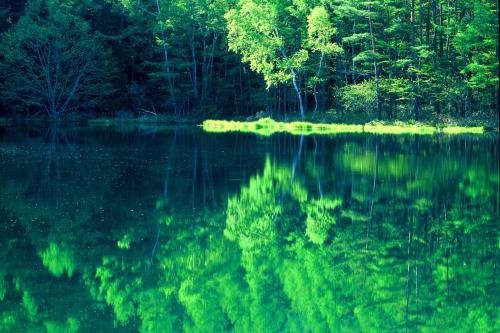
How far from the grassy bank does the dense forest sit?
5.90ft

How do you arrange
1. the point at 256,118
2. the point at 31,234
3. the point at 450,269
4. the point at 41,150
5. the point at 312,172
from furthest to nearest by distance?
1. the point at 256,118
2. the point at 41,150
3. the point at 312,172
4. the point at 31,234
5. the point at 450,269

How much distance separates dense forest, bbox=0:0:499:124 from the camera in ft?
145

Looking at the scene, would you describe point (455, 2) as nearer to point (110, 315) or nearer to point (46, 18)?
point (46, 18)

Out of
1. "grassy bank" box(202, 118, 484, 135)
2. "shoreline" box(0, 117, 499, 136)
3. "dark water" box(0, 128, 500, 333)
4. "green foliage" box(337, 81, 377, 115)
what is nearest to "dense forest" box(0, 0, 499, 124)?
"green foliage" box(337, 81, 377, 115)

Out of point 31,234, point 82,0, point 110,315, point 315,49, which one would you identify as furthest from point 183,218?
point 82,0

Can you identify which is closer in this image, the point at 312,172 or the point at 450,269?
the point at 450,269

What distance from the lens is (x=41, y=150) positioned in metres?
29.6

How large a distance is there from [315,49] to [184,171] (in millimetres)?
26656

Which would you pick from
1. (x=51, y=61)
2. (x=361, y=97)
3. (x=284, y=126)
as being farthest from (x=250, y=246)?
(x=51, y=61)

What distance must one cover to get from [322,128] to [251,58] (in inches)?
319

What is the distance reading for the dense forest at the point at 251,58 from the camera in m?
44.2

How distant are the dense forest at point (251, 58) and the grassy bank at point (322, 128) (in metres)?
1.80

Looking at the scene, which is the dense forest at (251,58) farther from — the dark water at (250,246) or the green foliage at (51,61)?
the dark water at (250,246)

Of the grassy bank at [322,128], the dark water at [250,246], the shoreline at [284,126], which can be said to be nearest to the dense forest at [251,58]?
the shoreline at [284,126]
